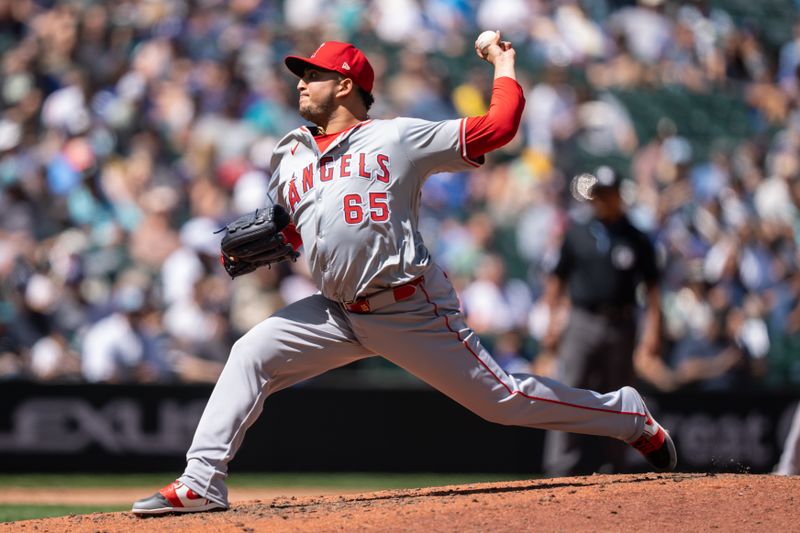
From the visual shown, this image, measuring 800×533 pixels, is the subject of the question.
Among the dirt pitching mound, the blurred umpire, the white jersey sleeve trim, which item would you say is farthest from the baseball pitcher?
the blurred umpire

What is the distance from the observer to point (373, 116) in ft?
39.5

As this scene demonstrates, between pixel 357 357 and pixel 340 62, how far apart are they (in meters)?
1.23

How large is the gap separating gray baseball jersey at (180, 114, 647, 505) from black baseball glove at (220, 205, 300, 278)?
3.5 inches

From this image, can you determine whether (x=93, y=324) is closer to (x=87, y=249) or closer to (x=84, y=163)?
(x=87, y=249)

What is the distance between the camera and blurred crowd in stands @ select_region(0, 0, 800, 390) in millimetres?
10008

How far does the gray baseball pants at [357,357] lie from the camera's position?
4805mm

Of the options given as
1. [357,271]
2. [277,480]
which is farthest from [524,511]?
[277,480]

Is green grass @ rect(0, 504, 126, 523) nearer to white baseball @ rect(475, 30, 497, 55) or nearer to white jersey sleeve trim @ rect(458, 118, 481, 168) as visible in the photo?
white jersey sleeve trim @ rect(458, 118, 481, 168)

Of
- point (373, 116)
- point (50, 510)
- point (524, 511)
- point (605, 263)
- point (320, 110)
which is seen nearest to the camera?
point (524, 511)

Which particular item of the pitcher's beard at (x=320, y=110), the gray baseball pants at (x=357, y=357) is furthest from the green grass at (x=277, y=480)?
the pitcher's beard at (x=320, y=110)

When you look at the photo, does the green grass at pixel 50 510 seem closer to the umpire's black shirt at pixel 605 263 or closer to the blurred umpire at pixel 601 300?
the blurred umpire at pixel 601 300

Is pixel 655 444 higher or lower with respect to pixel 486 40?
lower

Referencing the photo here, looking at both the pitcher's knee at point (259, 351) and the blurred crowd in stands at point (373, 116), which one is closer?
the pitcher's knee at point (259, 351)

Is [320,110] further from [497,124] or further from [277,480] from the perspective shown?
[277,480]
